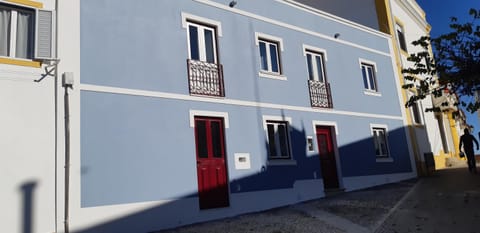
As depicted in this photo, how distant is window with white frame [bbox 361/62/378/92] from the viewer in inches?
643

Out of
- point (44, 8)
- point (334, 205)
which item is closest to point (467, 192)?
point (334, 205)

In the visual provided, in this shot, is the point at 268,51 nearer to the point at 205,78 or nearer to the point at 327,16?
the point at 205,78

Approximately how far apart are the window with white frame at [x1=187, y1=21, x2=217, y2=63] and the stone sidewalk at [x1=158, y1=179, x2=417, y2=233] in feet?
14.8

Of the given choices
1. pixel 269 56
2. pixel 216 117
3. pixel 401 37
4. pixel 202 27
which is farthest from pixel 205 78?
pixel 401 37

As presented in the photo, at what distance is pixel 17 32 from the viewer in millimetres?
8391

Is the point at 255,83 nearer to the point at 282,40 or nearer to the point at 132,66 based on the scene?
the point at 282,40

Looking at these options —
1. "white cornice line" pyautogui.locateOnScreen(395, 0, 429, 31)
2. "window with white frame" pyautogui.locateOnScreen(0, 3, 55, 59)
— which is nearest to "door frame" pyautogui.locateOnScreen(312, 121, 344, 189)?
"window with white frame" pyautogui.locateOnScreen(0, 3, 55, 59)

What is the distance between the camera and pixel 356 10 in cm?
1952

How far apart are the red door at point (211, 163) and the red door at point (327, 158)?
4.18 metres

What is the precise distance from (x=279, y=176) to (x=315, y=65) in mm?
4778

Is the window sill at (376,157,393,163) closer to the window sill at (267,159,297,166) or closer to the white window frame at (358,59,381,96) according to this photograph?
the white window frame at (358,59,381,96)

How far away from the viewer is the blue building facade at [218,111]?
8.88 meters

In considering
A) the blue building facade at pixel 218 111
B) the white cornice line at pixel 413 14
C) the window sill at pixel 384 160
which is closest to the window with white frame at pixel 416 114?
the blue building facade at pixel 218 111

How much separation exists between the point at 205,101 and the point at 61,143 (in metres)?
3.88
